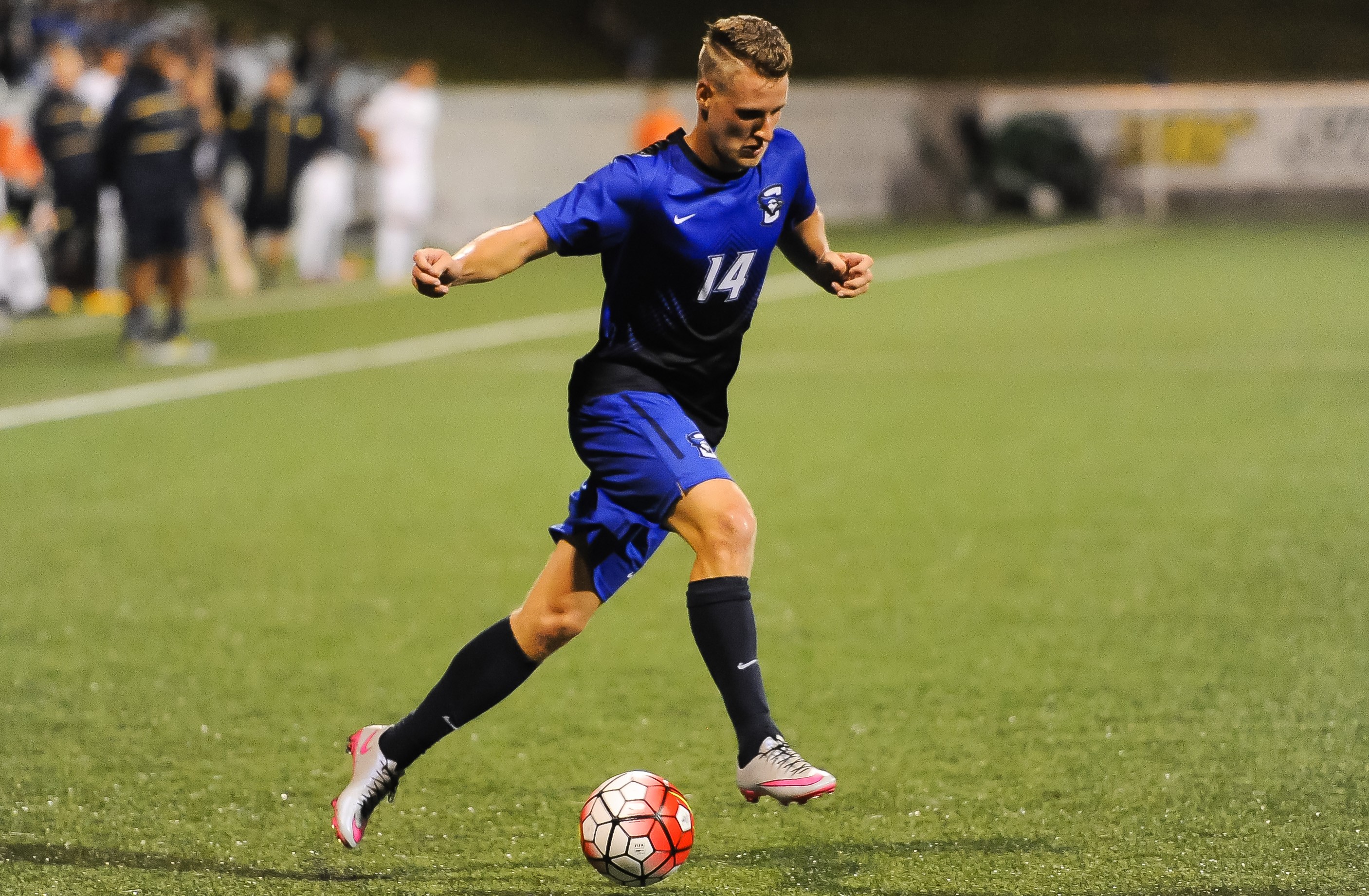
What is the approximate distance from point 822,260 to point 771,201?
33 cm

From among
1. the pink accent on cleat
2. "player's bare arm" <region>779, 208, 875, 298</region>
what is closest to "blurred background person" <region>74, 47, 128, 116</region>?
"player's bare arm" <region>779, 208, 875, 298</region>

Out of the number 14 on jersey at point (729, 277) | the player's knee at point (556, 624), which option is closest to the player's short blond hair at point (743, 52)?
the number 14 on jersey at point (729, 277)

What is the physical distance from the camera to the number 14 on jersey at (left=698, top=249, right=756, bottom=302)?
14.1 feet

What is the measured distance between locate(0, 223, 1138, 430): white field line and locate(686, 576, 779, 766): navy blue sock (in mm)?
8245

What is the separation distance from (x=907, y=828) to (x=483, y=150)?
69.1 feet

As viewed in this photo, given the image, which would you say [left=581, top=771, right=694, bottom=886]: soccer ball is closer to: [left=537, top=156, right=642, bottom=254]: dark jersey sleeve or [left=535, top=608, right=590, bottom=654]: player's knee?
[left=535, top=608, right=590, bottom=654]: player's knee

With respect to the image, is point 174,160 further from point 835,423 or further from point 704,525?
point 704,525

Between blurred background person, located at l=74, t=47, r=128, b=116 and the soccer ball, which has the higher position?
the soccer ball

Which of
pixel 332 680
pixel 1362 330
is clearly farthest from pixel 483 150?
pixel 332 680

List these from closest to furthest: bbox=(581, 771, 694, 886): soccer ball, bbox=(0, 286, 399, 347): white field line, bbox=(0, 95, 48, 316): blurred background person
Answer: bbox=(581, 771, 694, 886): soccer ball < bbox=(0, 286, 399, 347): white field line < bbox=(0, 95, 48, 316): blurred background person

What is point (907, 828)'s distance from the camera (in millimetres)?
4469

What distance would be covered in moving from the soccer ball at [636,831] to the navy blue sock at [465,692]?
16.1 inches

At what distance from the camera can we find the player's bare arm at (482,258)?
3873 mm

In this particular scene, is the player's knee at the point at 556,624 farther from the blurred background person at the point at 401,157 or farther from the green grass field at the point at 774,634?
the blurred background person at the point at 401,157
